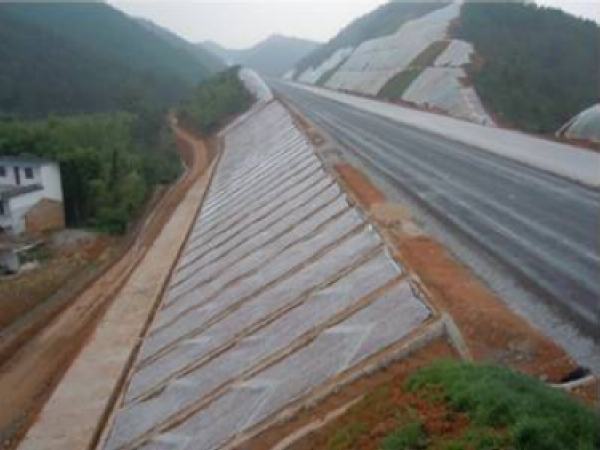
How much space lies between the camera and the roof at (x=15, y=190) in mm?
43500

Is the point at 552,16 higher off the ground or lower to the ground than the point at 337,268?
higher

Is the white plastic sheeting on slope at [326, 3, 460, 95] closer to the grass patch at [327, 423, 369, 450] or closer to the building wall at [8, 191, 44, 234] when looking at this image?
the building wall at [8, 191, 44, 234]

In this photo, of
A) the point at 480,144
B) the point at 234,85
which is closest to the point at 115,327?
the point at 480,144

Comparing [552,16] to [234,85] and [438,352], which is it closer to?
[234,85]

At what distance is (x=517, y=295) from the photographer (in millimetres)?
17203

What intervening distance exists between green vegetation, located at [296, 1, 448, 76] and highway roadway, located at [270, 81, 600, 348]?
9142 cm

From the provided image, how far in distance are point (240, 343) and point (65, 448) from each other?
5491 mm

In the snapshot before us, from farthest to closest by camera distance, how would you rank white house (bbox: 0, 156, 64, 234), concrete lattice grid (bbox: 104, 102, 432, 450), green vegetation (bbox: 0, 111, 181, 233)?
green vegetation (bbox: 0, 111, 181, 233)
white house (bbox: 0, 156, 64, 234)
concrete lattice grid (bbox: 104, 102, 432, 450)

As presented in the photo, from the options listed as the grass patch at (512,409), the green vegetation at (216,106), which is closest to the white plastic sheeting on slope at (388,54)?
the green vegetation at (216,106)

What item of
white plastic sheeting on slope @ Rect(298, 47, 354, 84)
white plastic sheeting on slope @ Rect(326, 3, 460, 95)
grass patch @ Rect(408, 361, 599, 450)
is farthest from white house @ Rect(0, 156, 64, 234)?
white plastic sheeting on slope @ Rect(298, 47, 354, 84)

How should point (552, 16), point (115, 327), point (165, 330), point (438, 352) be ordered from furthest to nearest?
point (552, 16), point (115, 327), point (165, 330), point (438, 352)

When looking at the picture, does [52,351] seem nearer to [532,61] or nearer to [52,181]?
[52,181]

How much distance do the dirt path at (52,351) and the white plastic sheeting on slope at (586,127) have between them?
80.2ft

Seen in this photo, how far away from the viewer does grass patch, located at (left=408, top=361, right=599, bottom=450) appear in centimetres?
952
